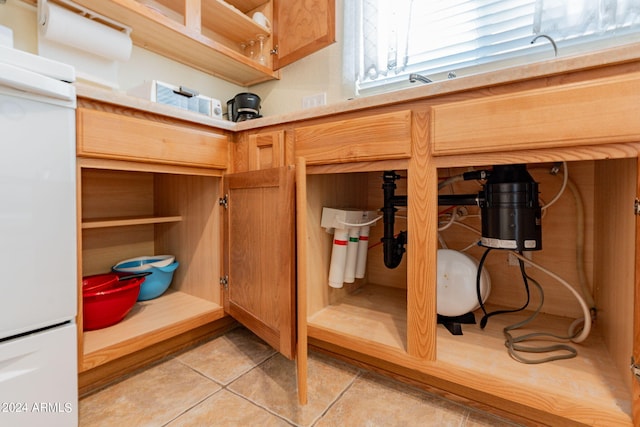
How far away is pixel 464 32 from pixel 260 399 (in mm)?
1625

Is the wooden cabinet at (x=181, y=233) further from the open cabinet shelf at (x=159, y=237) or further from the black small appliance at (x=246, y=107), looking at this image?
the black small appliance at (x=246, y=107)

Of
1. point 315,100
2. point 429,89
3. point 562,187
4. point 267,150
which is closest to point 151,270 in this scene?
point 267,150

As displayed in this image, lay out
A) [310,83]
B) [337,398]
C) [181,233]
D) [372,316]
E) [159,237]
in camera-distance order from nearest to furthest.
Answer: [337,398], [372,316], [181,233], [159,237], [310,83]

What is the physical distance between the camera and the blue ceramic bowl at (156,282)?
1374 millimetres

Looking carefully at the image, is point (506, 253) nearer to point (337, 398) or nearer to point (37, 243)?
point (337, 398)

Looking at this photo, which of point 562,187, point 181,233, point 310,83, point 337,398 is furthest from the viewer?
point 310,83

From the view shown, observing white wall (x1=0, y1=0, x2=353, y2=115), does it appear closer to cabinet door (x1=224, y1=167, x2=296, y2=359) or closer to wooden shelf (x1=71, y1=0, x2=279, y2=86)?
wooden shelf (x1=71, y1=0, x2=279, y2=86)

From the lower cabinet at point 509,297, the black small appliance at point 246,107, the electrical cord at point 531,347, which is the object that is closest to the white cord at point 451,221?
the lower cabinet at point 509,297

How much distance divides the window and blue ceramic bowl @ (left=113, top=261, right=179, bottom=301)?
1335 millimetres

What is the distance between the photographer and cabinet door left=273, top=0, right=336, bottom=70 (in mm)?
1431

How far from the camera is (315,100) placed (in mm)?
1743

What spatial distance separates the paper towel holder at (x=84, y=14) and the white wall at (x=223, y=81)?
76mm

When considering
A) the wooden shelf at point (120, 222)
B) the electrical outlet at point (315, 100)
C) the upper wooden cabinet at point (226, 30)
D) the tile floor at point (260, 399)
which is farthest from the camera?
the electrical outlet at point (315, 100)


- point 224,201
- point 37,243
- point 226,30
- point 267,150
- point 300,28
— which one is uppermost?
point 226,30
